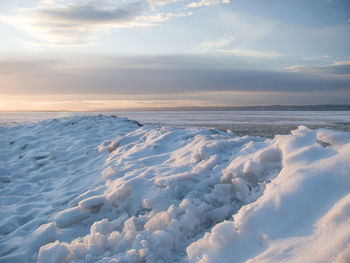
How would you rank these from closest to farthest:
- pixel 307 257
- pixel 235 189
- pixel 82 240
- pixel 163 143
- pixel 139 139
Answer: pixel 307 257 → pixel 82 240 → pixel 235 189 → pixel 163 143 → pixel 139 139

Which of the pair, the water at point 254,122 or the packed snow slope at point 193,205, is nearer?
the packed snow slope at point 193,205

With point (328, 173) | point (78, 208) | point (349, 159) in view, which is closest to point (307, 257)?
point (328, 173)

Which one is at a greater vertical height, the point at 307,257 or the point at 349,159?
the point at 349,159

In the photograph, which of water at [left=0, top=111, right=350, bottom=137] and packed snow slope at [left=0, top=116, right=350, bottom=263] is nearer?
packed snow slope at [left=0, top=116, right=350, bottom=263]

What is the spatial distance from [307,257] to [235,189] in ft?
4.33

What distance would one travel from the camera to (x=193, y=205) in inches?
108

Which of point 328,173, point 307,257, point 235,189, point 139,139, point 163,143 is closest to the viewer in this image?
point 307,257

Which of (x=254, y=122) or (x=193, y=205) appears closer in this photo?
(x=193, y=205)

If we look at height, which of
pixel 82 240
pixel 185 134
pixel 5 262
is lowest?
pixel 5 262

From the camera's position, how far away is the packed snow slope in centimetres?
189

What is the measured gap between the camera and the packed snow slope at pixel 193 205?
1.89 metres

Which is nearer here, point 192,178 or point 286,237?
point 286,237

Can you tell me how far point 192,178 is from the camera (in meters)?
3.29

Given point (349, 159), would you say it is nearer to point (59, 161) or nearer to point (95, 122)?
point (59, 161)
